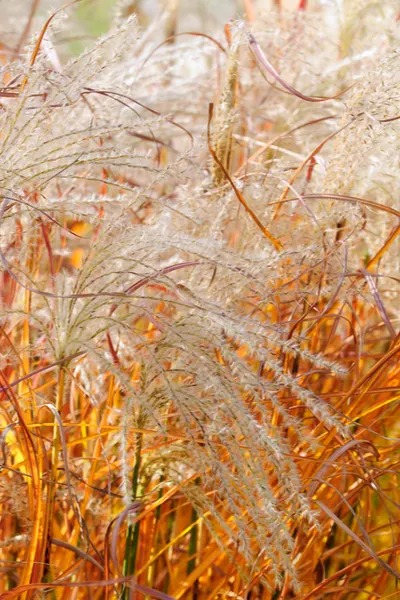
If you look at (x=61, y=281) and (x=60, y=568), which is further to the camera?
(x=60, y=568)

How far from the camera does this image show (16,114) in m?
0.63

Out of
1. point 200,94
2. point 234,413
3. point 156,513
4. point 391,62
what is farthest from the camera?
point 200,94

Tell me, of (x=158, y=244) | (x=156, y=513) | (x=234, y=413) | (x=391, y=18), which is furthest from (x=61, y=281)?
(x=391, y=18)

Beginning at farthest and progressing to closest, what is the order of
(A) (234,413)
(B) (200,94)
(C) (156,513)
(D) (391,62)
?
(B) (200,94)
(C) (156,513)
(D) (391,62)
(A) (234,413)

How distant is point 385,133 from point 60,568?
63 cm

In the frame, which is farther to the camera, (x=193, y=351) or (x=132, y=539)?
(x=132, y=539)

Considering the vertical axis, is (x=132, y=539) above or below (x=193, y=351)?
below

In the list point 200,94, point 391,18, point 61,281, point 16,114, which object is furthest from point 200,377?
point 391,18

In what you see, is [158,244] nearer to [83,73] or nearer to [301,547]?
[83,73]

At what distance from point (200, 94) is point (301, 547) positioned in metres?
0.89

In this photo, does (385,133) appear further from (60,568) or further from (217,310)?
(60,568)

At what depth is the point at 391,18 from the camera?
4.77ft

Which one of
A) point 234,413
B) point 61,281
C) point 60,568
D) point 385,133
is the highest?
point 385,133

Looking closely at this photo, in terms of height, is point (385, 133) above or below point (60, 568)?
above
